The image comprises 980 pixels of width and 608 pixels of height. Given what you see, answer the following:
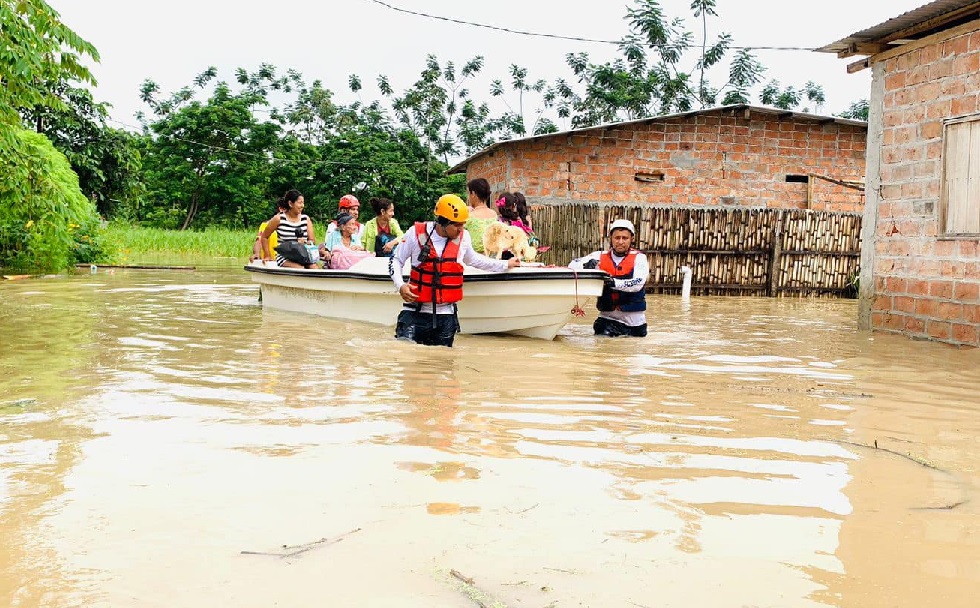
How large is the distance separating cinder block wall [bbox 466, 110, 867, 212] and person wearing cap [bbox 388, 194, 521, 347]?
35.6 feet

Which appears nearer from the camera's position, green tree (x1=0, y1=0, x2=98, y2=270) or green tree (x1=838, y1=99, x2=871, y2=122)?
green tree (x1=0, y1=0, x2=98, y2=270)

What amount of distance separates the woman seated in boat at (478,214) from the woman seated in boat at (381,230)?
2.41m

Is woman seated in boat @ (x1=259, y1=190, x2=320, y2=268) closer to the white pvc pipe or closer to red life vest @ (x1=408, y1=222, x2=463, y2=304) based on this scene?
red life vest @ (x1=408, y1=222, x2=463, y2=304)

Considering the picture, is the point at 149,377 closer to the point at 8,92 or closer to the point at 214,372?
the point at 214,372

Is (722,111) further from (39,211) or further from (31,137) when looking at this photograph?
(31,137)

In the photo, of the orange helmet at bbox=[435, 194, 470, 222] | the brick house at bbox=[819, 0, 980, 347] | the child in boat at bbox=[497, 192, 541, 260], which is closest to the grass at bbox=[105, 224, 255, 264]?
the child in boat at bbox=[497, 192, 541, 260]

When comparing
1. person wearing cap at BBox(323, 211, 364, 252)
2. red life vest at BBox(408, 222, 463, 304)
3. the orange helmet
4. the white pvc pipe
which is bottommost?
the white pvc pipe

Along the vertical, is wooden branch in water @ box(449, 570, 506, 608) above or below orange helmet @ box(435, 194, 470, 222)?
below

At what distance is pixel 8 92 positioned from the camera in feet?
34.2

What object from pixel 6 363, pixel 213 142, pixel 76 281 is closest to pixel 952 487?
pixel 6 363

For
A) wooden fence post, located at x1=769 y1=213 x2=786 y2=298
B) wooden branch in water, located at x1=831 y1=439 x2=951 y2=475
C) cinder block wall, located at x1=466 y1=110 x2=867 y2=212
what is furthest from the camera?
cinder block wall, located at x1=466 y1=110 x2=867 y2=212

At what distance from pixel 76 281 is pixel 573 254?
9.07m

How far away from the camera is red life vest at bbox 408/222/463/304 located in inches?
320

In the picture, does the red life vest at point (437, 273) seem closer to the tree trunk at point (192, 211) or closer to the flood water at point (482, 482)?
the flood water at point (482, 482)
